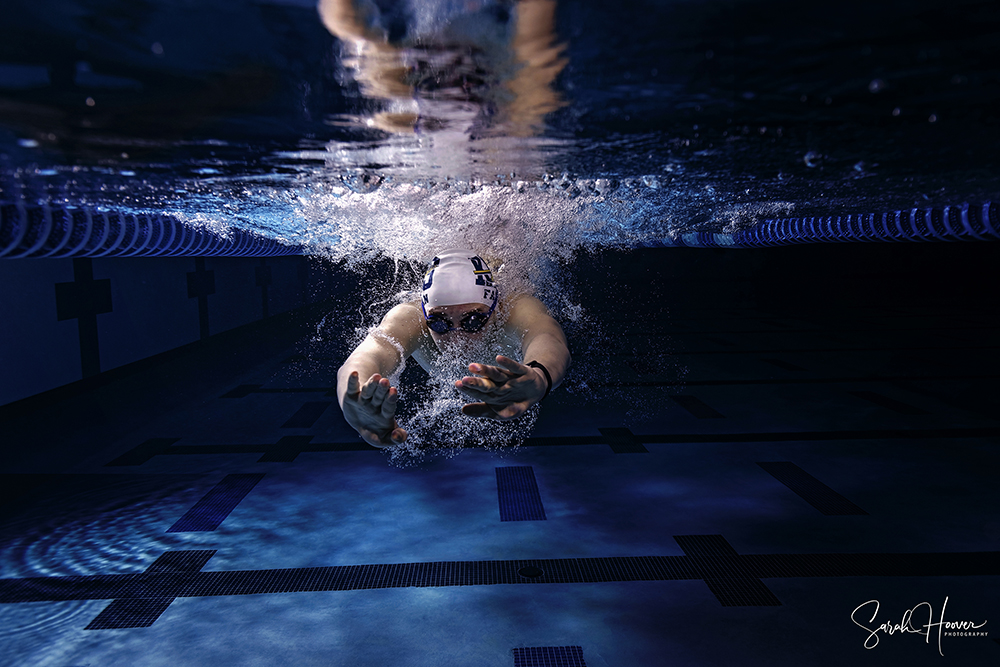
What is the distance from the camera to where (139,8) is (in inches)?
48.3

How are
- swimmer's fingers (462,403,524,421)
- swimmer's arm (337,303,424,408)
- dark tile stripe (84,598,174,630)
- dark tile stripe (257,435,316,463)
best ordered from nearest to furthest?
swimmer's fingers (462,403,524,421) → swimmer's arm (337,303,424,408) → dark tile stripe (84,598,174,630) → dark tile stripe (257,435,316,463)

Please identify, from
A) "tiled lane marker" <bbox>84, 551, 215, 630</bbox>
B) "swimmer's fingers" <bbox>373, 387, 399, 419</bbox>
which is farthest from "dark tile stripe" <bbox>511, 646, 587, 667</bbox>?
"tiled lane marker" <bbox>84, 551, 215, 630</bbox>

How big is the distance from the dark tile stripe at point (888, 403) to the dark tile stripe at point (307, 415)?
553 centimetres

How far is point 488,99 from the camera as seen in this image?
1.92m

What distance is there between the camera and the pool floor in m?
2.40

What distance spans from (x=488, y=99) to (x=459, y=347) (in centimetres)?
143

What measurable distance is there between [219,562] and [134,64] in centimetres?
245

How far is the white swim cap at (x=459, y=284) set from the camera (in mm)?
2680

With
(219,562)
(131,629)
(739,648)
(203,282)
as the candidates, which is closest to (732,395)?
(739,648)

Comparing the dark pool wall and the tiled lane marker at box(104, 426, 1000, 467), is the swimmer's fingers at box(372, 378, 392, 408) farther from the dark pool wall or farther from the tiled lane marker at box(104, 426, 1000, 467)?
the dark pool wall

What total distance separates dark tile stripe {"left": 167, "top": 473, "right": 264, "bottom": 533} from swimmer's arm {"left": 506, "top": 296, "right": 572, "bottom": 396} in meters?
2.15

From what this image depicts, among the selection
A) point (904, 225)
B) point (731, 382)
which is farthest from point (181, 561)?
point (904, 225)

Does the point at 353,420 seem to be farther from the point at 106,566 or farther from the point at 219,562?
the point at 106,566

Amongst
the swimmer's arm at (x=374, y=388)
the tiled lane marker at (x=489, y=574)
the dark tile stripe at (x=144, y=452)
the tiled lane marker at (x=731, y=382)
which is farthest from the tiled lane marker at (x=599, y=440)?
the swimmer's arm at (x=374, y=388)
